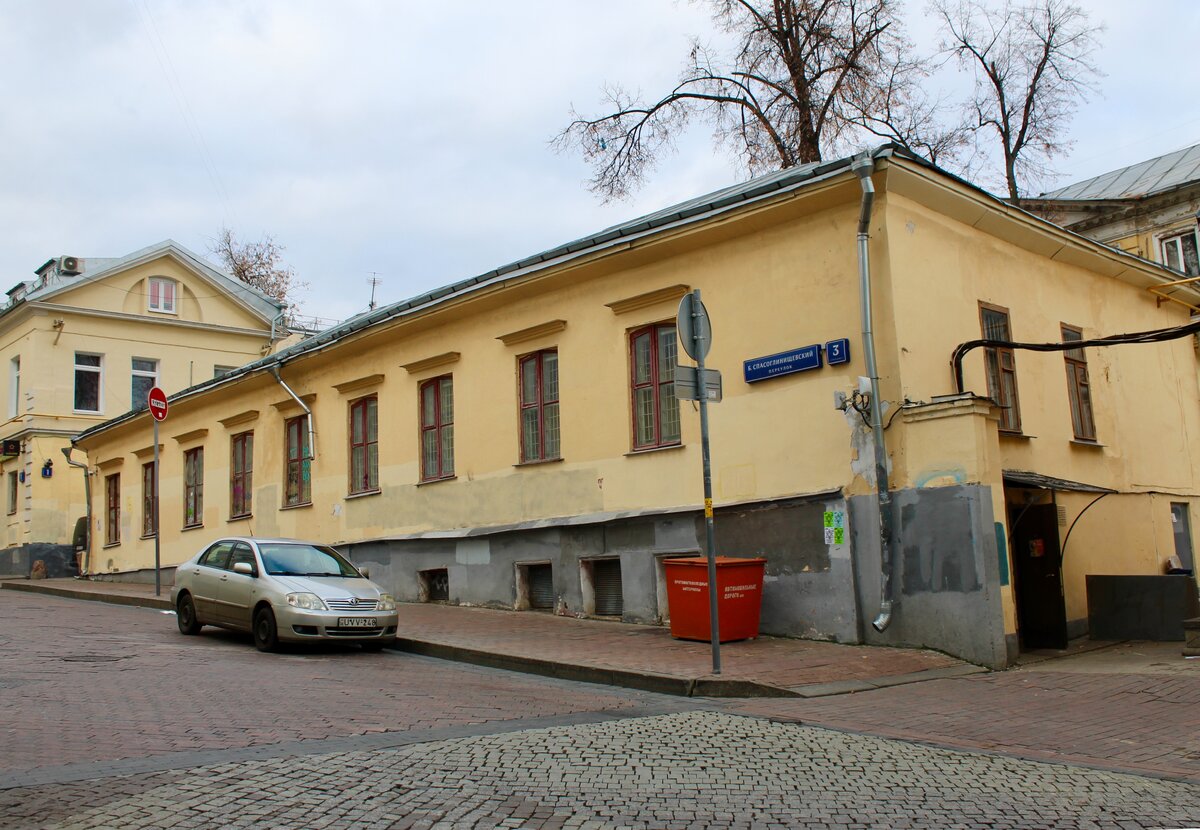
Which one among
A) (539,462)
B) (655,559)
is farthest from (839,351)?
(539,462)

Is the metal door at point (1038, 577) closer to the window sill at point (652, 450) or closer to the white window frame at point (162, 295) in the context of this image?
the window sill at point (652, 450)

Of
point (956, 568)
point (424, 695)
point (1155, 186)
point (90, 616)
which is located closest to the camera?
point (424, 695)

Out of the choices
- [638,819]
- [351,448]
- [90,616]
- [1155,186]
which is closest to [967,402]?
[638,819]

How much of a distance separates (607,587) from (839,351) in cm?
520

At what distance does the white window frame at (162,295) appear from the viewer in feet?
124

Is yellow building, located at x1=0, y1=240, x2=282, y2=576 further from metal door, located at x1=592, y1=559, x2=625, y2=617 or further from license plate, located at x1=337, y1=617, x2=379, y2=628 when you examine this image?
license plate, located at x1=337, y1=617, x2=379, y2=628

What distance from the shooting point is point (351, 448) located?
68.7ft

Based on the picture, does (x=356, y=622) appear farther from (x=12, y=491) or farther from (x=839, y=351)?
(x=12, y=491)

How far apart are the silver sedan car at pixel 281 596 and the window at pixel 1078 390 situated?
10.7 metres

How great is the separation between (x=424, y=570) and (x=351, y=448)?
343 cm

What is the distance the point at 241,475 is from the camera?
24734mm

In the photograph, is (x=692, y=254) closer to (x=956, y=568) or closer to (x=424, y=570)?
(x=956, y=568)

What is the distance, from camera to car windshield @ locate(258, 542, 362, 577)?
1408cm

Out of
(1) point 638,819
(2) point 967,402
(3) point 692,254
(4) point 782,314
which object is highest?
(3) point 692,254
